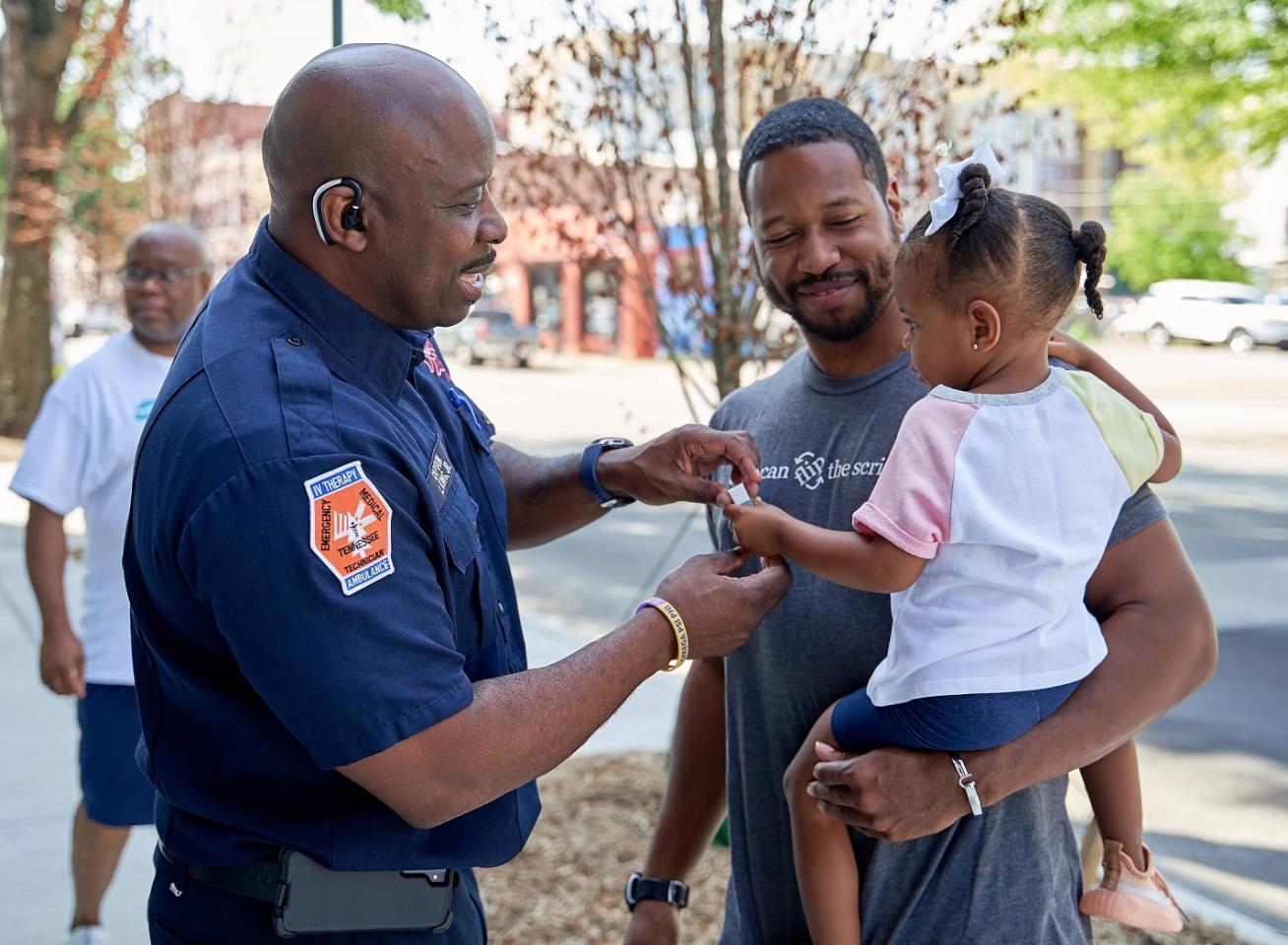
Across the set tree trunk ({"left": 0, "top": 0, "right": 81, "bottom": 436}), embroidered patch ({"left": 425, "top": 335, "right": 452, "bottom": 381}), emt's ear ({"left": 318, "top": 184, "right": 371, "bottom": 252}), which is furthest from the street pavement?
emt's ear ({"left": 318, "top": 184, "right": 371, "bottom": 252})

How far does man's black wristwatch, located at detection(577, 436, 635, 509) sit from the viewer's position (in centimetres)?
262

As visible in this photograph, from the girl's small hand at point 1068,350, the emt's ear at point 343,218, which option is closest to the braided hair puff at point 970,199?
the girl's small hand at point 1068,350

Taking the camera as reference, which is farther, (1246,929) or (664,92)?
(664,92)

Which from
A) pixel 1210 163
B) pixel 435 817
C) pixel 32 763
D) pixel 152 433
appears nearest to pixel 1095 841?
pixel 435 817

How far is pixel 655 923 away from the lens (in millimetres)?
2592

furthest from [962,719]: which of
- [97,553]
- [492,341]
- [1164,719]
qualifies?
[492,341]

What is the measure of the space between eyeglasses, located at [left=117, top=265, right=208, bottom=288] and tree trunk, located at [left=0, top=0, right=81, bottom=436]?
9846 mm

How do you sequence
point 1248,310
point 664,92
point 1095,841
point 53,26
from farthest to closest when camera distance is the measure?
1. point 1248,310
2. point 53,26
3. point 664,92
4. point 1095,841

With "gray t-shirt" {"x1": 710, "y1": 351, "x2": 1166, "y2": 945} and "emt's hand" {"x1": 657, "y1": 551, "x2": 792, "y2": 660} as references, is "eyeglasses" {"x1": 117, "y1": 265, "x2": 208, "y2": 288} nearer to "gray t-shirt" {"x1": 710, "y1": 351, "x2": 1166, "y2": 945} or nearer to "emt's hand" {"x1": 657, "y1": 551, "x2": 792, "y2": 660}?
"gray t-shirt" {"x1": 710, "y1": 351, "x2": 1166, "y2": 945}

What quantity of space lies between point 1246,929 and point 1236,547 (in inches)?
290

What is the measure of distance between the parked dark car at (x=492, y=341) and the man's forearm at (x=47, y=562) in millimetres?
30323

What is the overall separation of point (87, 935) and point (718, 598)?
116 inches

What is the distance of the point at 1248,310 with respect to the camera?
36031 millimetres

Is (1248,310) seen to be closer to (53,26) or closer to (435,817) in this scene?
(53,26)
